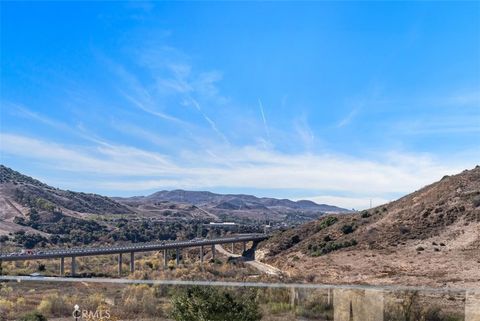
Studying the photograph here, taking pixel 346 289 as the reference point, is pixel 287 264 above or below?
below

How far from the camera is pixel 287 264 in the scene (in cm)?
3881

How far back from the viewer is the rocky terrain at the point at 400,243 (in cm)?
2727

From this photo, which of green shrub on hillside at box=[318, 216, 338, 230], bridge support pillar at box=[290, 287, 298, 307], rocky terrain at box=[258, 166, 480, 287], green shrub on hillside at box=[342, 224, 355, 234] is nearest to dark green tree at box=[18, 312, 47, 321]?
bridge support pillar at box=[290, 287, 298, 307]

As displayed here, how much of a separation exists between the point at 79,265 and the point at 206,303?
31802 millimetres

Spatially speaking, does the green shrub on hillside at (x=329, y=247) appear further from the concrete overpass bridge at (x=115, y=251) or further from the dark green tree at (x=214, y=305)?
the dark green tree at (x=214, y=305)

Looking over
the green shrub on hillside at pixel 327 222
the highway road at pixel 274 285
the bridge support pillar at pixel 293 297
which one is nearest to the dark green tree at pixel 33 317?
the highway road at pixel 274 285

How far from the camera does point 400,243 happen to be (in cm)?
3694

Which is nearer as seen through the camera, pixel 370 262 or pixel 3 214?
pixel 370 262

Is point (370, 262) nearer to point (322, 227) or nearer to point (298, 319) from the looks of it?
point (322, 227)

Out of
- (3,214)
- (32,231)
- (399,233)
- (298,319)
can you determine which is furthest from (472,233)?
(3,214)
